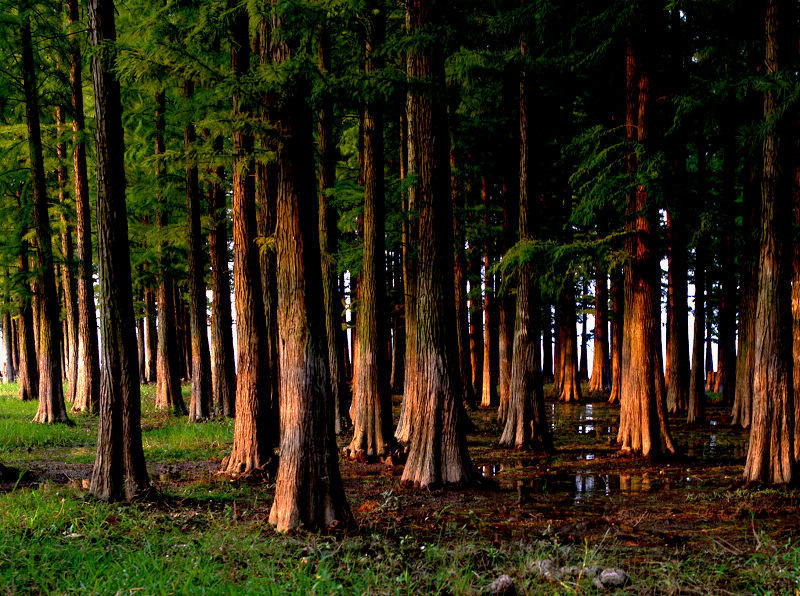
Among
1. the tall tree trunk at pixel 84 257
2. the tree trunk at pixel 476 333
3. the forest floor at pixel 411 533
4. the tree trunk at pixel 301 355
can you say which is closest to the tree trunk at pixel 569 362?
the tree trunk at pixel 476 333

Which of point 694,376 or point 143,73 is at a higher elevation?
point 143,73

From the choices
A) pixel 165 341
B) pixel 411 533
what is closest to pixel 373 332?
pixel 411 533

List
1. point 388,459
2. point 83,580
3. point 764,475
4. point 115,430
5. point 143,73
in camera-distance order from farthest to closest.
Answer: point 388,459 < point 764,475 < point 115,430 < point 143,73 < point 83,580

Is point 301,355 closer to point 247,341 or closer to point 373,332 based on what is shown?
point 247,341

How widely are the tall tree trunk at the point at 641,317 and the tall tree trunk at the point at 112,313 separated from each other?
10.4 metres

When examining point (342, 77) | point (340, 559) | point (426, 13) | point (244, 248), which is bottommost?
point (340, 559)

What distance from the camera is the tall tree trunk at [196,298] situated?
59.2 ft

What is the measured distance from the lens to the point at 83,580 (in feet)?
16.9

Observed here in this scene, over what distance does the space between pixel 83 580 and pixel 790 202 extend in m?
11.9

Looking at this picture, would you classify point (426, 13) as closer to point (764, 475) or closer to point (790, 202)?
point (790, 202)

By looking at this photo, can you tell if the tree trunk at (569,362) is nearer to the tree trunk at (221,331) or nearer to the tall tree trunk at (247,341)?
the tree trunk at (221,331)

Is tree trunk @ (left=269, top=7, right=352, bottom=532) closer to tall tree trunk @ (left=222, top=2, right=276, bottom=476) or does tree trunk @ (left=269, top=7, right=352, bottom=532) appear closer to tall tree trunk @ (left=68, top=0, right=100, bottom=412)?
tall tree trunk @ (left=222, top=2, right=276, bottom=476)

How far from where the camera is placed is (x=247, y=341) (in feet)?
35.8

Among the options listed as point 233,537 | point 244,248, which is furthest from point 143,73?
point 233,537
